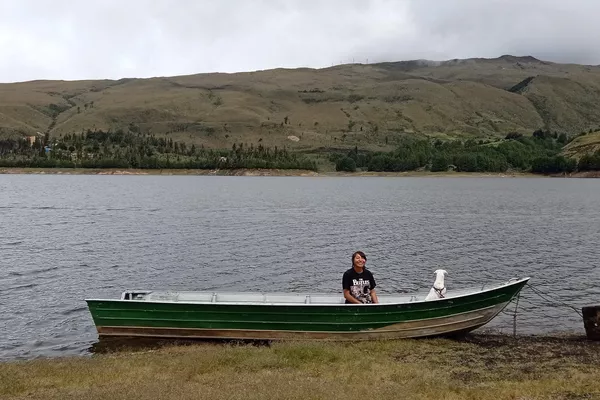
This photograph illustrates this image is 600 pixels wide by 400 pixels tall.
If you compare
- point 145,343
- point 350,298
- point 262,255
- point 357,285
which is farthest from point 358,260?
point 262,255

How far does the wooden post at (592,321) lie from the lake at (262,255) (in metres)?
2.20

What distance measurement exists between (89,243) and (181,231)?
36.2ft

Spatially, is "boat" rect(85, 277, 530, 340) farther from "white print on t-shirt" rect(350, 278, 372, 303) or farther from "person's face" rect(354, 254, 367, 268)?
"person's face" rect(354, 254, 367, 268)

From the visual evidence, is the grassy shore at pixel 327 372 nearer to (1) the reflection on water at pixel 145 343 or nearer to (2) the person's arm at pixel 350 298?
(1) the reflection on water at pixel 145 343

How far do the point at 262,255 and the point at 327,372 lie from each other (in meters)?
28.6

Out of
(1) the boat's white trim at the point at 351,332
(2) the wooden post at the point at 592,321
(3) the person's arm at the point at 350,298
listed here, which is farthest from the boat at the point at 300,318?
(2) the wooden post at the point at 592,321

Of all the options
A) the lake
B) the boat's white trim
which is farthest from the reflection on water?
the lake

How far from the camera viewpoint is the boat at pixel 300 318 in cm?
2159

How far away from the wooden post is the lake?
220 centimetres

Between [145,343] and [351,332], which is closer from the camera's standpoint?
[351,332]

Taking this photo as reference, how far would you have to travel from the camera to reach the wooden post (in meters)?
22.0

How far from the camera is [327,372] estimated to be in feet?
58.2

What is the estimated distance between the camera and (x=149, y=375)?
57.6 ft

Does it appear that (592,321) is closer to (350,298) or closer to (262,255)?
(350,298)
